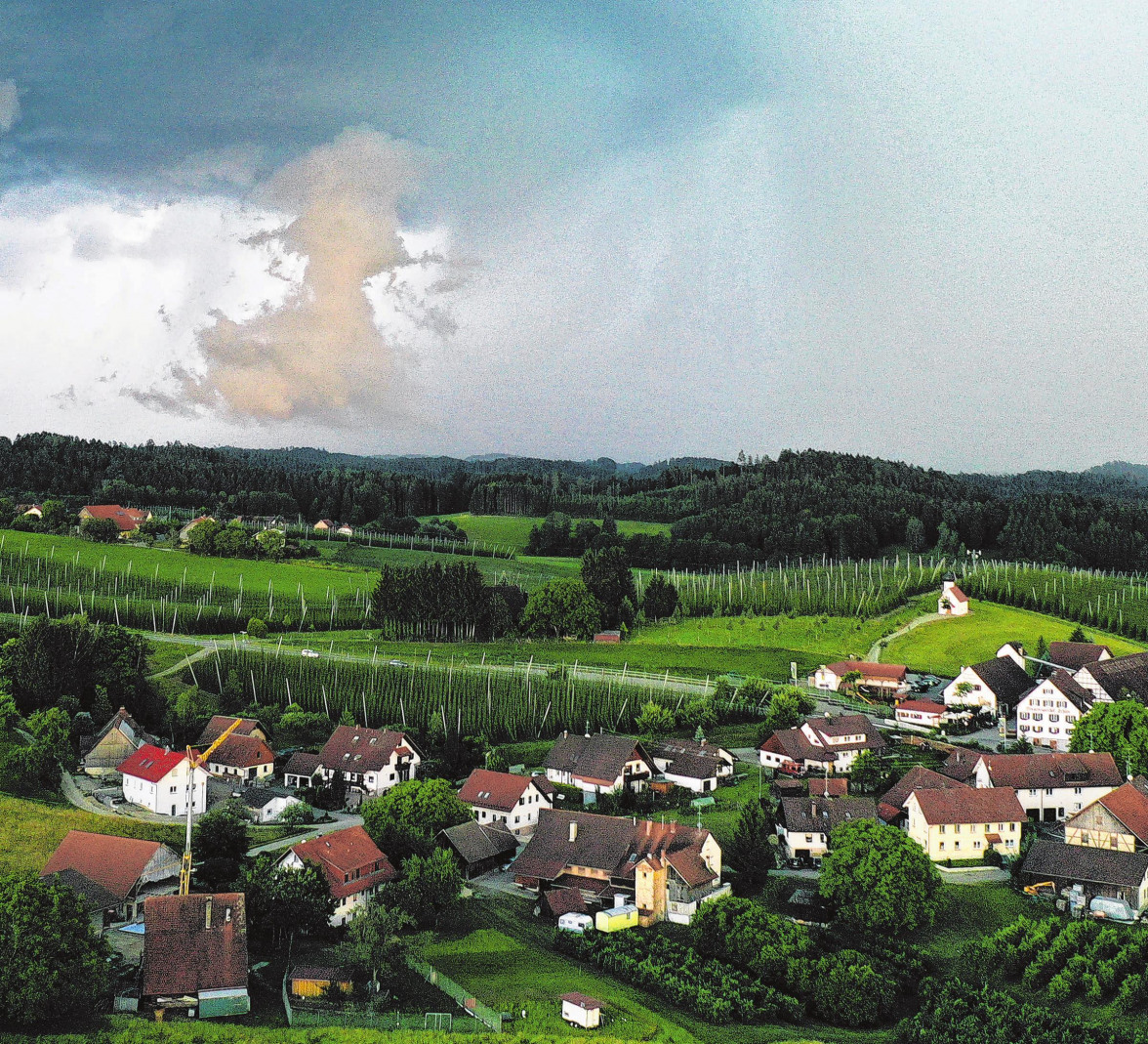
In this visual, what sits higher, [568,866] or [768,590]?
[768,590]

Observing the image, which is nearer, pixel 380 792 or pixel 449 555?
pixel 380 792

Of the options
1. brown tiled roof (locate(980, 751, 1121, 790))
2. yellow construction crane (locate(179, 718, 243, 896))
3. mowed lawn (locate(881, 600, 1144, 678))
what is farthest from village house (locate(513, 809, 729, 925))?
mowed lawn (locate(881, 600, 1144, 678))

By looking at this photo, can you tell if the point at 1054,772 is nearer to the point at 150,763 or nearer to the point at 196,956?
the point at 196,956

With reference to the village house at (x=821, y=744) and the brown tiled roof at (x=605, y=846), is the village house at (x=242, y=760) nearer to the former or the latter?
the brown tiled roof at (x=605, y=846)

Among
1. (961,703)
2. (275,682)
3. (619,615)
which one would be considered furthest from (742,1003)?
(619,615)

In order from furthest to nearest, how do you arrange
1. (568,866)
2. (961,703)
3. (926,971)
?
1. (961,703)
2. (568,866)
3. (926,971)

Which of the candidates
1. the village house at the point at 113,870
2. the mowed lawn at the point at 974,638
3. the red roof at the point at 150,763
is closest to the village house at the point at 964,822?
the village house at the point at 113,870

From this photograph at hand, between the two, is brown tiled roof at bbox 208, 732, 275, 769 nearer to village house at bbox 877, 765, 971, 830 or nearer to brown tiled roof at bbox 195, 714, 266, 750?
brown tiled roof at bbox 195, 714, 266, 750

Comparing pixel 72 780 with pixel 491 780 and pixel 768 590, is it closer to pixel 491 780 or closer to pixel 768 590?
pixel 491 780
